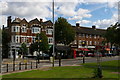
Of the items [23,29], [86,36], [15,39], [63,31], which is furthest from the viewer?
[86,36]

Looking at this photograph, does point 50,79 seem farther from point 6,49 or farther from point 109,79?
point 6,49

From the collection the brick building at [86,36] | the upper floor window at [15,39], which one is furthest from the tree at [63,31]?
the brick building at [86,36]

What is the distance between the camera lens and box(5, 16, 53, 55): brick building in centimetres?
5788

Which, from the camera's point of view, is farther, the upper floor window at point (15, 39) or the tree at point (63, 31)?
the upper floor window at point (15, 39)

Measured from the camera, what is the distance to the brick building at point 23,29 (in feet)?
190

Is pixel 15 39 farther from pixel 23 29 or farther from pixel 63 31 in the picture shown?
pixel 63 31

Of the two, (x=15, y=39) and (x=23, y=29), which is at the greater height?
(x=23, y=29)

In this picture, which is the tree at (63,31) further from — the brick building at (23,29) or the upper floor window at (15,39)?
the upper floor window at (15,39)

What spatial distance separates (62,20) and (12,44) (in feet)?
52.6

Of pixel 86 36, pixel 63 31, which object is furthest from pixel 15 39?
pixel 86 36

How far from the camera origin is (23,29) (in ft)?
196

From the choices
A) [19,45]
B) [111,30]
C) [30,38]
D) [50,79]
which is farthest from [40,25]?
[50,79]

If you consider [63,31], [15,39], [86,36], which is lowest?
[15,39]

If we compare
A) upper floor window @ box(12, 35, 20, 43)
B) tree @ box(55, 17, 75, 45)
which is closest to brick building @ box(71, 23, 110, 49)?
tree @ box(55, 17, 75, 45)
